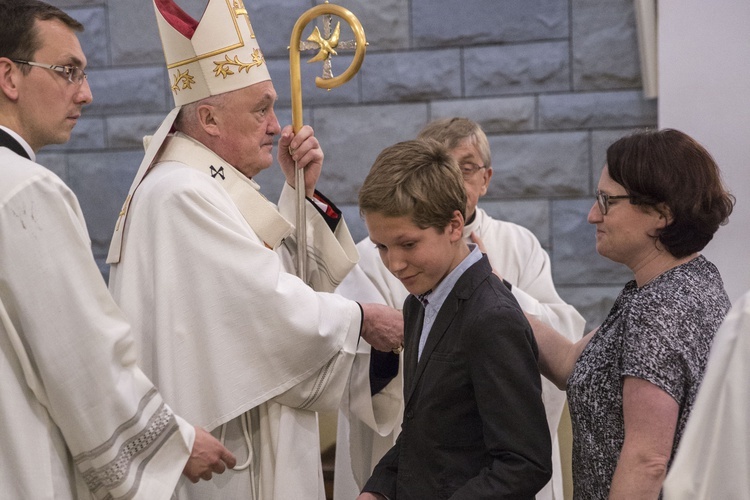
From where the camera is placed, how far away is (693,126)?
429 cm

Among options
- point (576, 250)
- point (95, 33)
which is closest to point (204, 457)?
point (576, 250)

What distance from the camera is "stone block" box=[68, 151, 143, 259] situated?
18.5 ft

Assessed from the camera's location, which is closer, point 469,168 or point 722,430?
point 722,430

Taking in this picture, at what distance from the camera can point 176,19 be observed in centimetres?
304

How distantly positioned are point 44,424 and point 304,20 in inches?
57.9

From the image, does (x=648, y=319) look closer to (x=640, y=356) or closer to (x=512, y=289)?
(x=640, y=356)

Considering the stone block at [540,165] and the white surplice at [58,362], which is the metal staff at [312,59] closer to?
the white surplice at [58,362]

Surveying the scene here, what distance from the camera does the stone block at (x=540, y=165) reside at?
5.12 metres

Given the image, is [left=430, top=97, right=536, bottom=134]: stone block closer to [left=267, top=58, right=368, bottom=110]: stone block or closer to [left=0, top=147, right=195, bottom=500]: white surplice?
[left=267, top=58, right=368, bottom=110]: stone block

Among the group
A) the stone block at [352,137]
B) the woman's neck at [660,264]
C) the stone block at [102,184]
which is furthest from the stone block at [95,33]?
the woman's neck at [660,264]

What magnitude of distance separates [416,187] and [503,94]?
3150 mm

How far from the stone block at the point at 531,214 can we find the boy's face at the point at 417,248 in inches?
118

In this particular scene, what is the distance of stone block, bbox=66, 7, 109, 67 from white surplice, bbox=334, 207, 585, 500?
263cm

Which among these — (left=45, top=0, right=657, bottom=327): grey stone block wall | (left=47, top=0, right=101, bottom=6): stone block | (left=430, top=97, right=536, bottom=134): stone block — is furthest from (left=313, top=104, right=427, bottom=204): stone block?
(left=47, top=0, right=101, bottom=6): stone block
